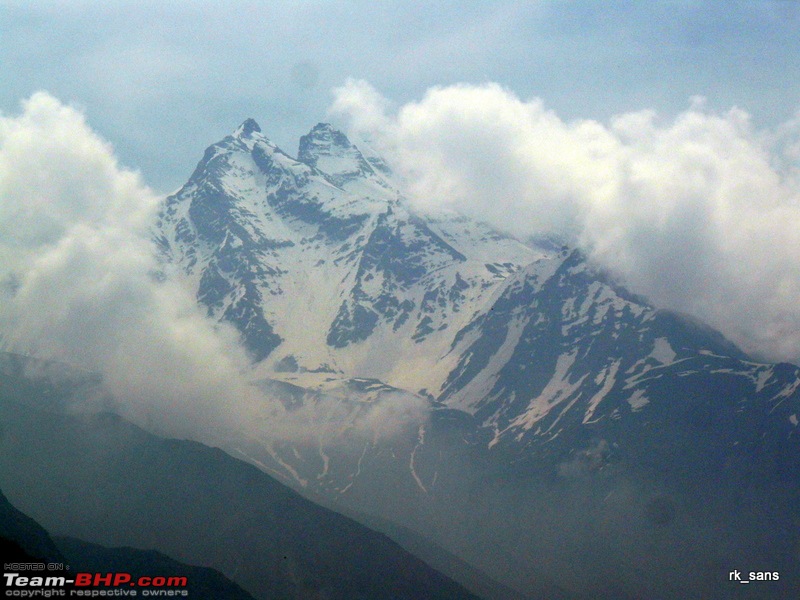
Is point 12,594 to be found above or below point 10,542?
below

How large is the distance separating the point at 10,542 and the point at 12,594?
1514 inches

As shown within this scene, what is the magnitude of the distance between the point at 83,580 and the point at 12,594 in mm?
32298

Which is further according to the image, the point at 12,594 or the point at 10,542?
the point at 10,542

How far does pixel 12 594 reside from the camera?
518ft

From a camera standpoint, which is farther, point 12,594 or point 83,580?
point 83,580

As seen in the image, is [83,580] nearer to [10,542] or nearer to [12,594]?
[10,542]

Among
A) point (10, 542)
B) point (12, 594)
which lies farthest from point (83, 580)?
point (12, 594)

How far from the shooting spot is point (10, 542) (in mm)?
193625

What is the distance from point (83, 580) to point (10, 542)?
54.8ft
